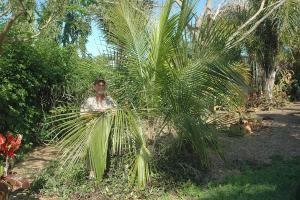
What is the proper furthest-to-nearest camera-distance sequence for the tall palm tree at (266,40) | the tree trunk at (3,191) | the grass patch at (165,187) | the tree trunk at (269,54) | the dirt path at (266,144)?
the tree trunk at (269,54), the tall palm tree at (266,40), the dirt path at (266,144), the grass patch at (165,187), the tree trunk at (3,191)

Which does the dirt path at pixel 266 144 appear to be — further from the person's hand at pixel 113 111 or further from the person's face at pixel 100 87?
the person's face at pixel 100 87

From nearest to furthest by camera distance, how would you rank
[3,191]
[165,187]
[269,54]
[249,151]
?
[3,191]
[165,187]
[249,151]
[269,54]

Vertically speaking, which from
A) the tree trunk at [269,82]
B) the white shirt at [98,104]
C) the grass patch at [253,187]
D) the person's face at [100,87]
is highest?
the tree trunk at [269,82]

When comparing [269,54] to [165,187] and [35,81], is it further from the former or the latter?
[165,187]

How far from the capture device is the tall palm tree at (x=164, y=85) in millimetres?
6074

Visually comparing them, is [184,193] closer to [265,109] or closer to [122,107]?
[122,107]

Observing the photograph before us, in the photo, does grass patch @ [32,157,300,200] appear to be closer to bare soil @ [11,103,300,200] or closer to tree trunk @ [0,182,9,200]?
bare soil @ [11,103,300,200]

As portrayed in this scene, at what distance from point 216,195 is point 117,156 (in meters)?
1.67

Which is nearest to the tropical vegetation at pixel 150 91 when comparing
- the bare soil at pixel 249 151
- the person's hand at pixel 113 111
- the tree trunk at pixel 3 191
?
the person's hand at pixel 113 111

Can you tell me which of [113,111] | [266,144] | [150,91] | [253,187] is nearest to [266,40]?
[266,144]

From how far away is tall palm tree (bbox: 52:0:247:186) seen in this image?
19.9 ft

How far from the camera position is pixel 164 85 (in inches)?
246

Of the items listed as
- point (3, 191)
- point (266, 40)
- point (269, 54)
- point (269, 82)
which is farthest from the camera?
point (269, 82)

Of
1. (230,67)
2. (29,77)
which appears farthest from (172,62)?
(29,77)
